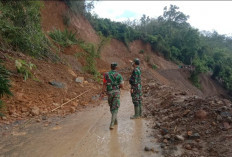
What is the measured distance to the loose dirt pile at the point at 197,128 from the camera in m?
2.93

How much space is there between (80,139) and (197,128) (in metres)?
2.37

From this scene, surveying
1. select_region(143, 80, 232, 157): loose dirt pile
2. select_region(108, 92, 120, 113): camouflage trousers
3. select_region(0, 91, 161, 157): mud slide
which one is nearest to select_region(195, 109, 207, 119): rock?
select_region(143, 80, 232, 157): loose dirt pile

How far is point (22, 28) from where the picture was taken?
23.6 feet

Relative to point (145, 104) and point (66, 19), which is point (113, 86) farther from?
point (66, 19)

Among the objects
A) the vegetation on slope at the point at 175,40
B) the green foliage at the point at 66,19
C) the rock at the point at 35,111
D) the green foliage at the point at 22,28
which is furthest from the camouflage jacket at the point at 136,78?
the vegetation on slope at the point at 175,40

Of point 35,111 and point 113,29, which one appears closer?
point 35,111

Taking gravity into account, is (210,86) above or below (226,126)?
below

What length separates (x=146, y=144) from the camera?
136 inches

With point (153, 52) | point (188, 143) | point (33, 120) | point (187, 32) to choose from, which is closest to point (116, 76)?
point (188, 143)

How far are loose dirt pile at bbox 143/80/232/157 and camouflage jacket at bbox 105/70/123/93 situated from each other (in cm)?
133

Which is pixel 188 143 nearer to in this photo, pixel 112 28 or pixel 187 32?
pixel 112 28

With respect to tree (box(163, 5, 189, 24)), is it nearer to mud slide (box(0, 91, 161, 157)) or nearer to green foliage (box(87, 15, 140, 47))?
green foliage (box(87, 15, 140, 47))

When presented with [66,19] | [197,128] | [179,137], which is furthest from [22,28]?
[66,19]

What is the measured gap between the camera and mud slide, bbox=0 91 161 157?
318 cm
